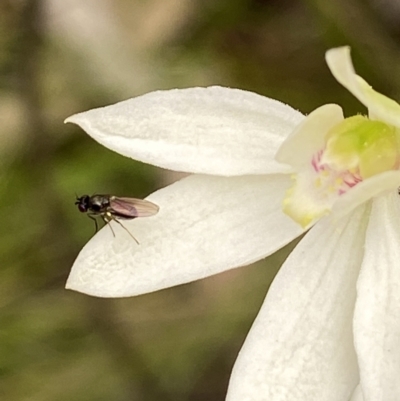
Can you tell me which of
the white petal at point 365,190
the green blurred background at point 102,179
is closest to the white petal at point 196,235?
the white petal at point 365,190

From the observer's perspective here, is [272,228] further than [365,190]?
Yes

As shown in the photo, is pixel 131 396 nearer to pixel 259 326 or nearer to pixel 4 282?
pixel 4 282

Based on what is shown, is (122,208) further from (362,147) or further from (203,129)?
(362,147)

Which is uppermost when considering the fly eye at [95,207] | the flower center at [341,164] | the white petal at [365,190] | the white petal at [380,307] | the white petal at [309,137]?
the fly eye at [95,207]

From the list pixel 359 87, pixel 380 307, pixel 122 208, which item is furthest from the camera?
pixel 122 208

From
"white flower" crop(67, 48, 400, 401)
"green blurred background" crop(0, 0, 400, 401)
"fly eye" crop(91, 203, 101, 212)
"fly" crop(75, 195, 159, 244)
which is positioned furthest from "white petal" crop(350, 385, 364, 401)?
"green blurred background" crop(0, 0, 400, 401)

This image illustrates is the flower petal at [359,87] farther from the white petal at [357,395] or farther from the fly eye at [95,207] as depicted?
the fly eye at [95,207]

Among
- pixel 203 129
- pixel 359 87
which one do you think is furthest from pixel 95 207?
pixel 359 87
